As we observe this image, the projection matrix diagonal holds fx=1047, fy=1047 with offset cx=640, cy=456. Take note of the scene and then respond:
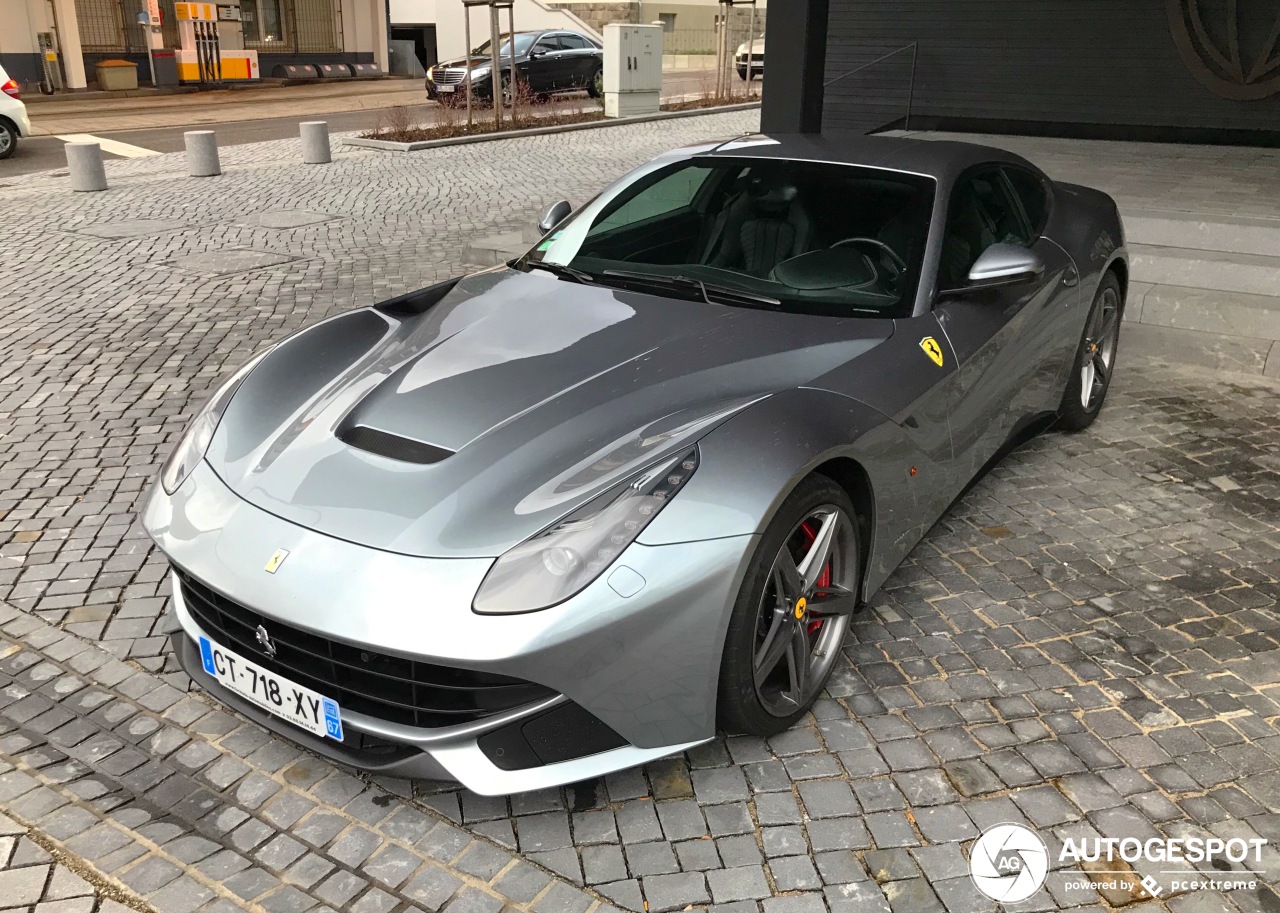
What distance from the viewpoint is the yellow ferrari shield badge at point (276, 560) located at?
2.50 metres

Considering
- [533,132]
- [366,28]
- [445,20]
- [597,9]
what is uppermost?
[597,9]

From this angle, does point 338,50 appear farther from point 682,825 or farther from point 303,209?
point 682,825

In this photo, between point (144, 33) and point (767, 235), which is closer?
point (767, 235)

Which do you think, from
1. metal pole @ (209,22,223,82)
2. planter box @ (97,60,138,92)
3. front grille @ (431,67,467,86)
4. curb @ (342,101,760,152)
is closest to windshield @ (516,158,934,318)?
curb @ (342,101,760,152)

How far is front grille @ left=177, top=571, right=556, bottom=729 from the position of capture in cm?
238

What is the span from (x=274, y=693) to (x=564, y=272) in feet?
6.26

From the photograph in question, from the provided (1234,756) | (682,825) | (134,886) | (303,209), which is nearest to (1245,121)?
(303,209)

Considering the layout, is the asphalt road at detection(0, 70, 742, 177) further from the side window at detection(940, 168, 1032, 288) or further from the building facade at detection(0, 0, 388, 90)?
the side window at detection(940, 168, 1032, 288)

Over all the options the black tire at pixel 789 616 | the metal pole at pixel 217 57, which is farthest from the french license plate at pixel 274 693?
the metal pole at pixel 217 57

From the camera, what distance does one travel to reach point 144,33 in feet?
95.9

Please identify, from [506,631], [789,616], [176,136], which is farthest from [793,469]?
[176,136]

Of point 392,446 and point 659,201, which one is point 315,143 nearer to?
point 659,201

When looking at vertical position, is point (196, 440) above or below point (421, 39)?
below

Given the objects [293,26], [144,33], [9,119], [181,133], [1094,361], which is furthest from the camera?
[293,26]
